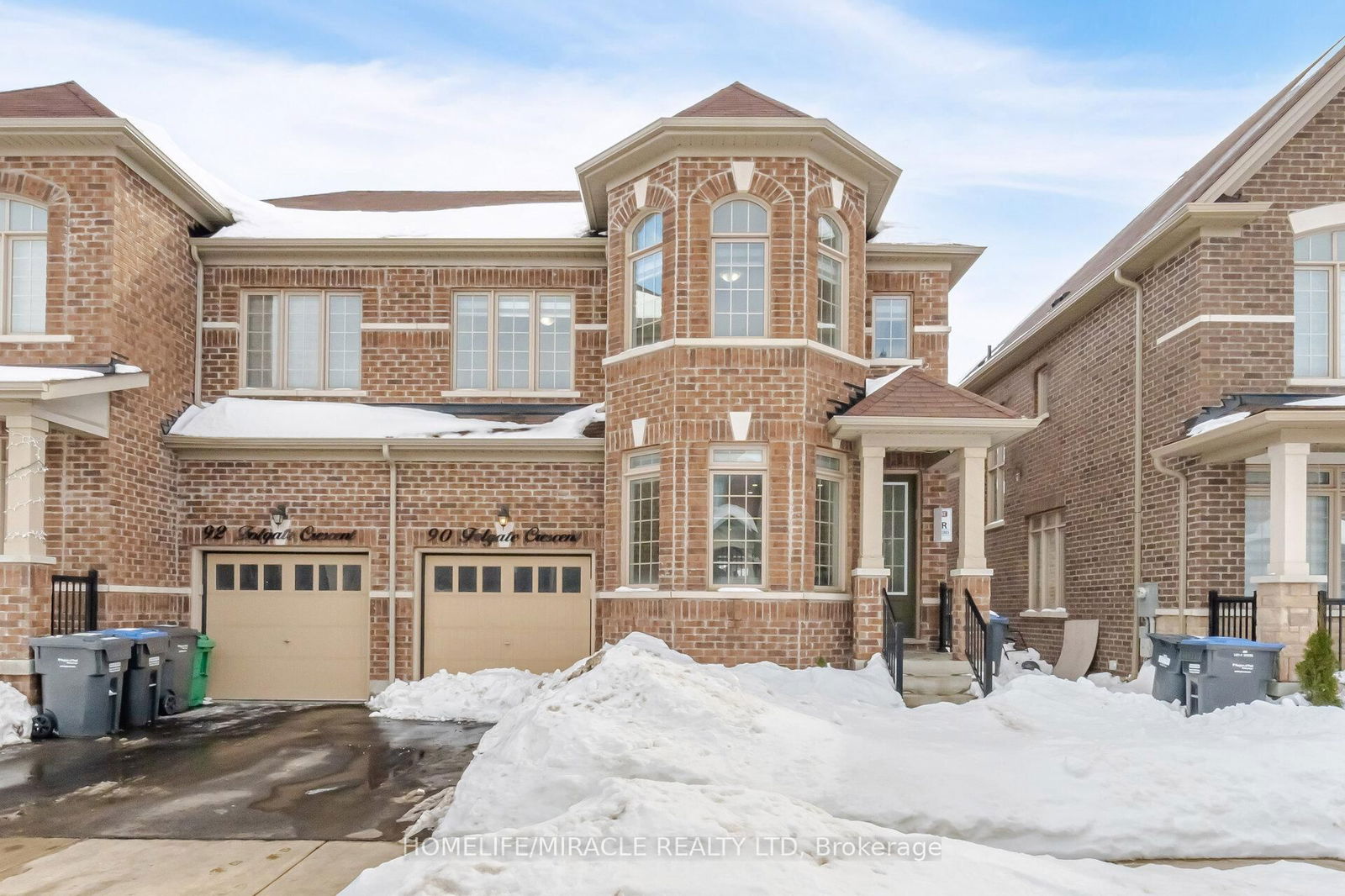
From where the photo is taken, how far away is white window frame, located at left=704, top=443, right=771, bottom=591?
12211 mm

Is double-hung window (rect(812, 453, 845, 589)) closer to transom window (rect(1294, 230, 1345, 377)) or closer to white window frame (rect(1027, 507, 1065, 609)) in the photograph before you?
transom window (rect(1294, 230, 1345, 377))

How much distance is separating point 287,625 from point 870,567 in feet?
26.2

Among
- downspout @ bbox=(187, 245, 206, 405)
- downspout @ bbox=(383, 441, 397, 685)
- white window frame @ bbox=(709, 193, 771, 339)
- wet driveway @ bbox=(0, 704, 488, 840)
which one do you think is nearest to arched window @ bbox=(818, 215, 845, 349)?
white window frame @ bbox=(709, 193, 771, 339)

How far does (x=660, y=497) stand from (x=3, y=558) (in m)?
7.39

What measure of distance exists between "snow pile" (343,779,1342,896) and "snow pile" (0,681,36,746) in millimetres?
7428

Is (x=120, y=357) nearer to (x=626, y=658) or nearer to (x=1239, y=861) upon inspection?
(x=626, y=658)

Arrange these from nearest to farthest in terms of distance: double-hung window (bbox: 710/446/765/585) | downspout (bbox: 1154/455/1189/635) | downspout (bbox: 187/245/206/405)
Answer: double-hung window (bbox: 710/446/765/585)
downspout (bbox: 1154/455/1189/635)
downspout (bbox: 187/245/206/405)

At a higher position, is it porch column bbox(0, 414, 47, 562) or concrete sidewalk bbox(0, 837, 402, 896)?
porch column bbox(0, 414, 47, 562)

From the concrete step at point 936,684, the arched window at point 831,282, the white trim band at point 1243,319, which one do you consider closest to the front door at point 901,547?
the concrete step at point 936,684

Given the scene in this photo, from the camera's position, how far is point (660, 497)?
12477 millimetres

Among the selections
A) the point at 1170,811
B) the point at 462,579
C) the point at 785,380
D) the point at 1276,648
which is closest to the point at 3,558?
the point at 462,579

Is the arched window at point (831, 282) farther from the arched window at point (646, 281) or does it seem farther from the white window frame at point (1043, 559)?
the white window frame at point (1043, 559)

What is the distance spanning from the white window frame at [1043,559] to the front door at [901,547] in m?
4.66

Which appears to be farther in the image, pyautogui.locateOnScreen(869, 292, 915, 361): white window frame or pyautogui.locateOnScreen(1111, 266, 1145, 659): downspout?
pyautogui.locateOnScreen(869, 292, 915, 361): white window frame
